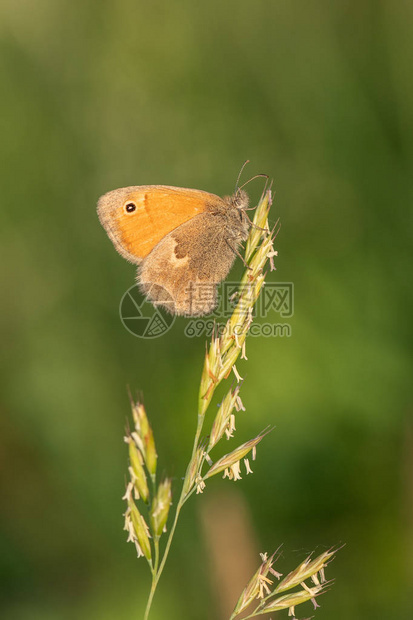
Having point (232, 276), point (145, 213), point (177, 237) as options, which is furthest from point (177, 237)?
point (232, 276)

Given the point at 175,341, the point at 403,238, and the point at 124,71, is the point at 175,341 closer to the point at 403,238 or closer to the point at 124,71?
the point at 403,238

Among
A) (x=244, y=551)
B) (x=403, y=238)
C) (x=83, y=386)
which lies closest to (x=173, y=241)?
(x=83, y=386)

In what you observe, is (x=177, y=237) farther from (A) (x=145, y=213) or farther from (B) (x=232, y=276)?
(B) (x=232, y=276)

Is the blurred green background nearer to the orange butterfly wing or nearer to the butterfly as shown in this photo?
the butterfly

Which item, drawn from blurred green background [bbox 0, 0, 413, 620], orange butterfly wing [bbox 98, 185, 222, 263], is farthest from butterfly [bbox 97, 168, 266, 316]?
blurred green background [bbox 0, 0, 413, 620]

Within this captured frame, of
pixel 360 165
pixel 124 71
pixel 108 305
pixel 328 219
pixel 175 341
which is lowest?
pixel 175 341
